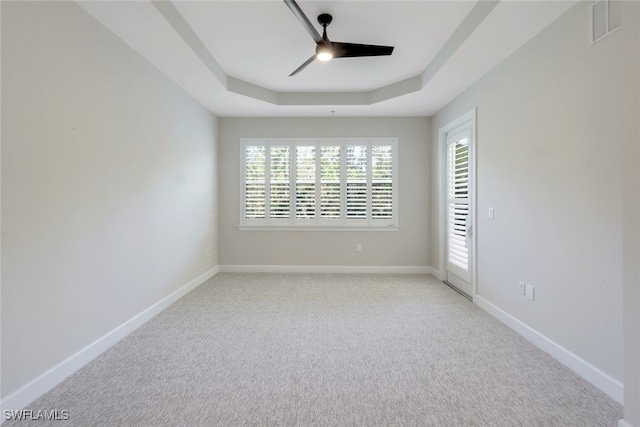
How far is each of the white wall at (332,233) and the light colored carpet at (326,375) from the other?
158 cm

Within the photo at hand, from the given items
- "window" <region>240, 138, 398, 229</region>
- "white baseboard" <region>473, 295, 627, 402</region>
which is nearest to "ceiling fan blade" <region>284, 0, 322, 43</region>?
"window" <region>240, 138, 398, 229</region>

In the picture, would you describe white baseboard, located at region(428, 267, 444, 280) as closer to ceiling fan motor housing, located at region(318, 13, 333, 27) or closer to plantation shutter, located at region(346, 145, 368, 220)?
plantation shutter, located at region(346, 145, 368, 220)

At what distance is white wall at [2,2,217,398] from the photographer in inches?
62.0

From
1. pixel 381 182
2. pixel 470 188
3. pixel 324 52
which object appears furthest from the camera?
pixel 381 182

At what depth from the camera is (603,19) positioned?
1.78 m

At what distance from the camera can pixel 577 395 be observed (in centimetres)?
171

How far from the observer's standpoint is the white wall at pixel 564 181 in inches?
66.9

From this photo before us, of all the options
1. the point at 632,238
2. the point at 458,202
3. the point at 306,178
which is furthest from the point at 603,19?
the point at 306,178

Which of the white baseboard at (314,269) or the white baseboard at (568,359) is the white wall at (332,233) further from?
the white baseboard at (568,359)

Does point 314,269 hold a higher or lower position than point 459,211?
lower

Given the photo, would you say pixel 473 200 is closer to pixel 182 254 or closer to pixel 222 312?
pixel 222 312

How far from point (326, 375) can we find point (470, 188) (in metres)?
2.78

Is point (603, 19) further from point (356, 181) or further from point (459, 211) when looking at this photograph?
point (356, 181)

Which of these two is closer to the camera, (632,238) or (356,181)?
(632,238)
